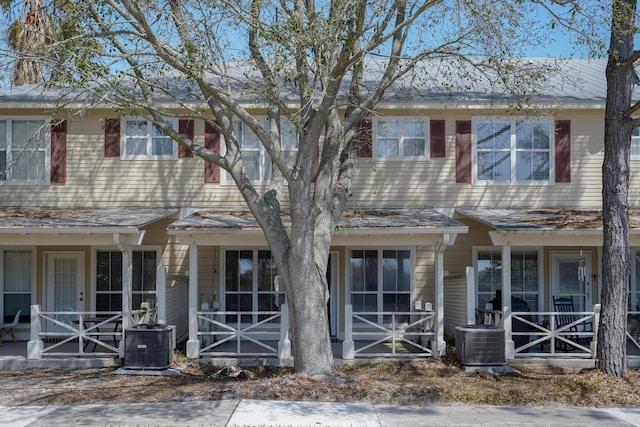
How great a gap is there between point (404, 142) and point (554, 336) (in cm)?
527

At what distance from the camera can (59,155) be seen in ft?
51.3

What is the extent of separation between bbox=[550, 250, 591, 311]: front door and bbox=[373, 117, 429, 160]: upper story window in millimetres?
3873

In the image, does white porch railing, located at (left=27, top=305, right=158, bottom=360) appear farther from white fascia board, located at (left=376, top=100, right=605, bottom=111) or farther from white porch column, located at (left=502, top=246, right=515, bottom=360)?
white porch column, located at (left=502, top=246, right=515, bottom=360)

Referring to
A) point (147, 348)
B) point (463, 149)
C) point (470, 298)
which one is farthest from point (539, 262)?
point (147, 348)

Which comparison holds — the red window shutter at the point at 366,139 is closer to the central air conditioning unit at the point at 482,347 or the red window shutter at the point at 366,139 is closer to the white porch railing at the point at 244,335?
the white porch railing at the point at 244,335

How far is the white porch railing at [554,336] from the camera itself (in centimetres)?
1293

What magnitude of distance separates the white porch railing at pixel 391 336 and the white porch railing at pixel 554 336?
167cm

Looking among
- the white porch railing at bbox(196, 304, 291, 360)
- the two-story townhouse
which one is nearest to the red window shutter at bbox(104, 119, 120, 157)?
the two-story townhouse

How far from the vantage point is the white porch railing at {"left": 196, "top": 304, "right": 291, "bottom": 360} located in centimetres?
1291

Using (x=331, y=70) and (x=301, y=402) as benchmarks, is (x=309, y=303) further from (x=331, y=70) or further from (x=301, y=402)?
(x=331, y=70)

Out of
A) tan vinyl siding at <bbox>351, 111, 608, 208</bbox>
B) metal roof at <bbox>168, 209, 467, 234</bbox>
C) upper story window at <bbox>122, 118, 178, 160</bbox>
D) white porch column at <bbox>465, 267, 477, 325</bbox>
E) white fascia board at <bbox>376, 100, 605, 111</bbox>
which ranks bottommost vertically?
white porch column at <bbox>465, 267, 477, 325</bbox>

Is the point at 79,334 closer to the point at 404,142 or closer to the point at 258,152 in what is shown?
the point at 258,152

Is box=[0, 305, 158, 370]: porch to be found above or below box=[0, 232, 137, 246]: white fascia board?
below

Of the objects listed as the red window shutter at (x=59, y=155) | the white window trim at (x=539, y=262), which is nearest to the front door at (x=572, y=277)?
the white window trim at (x=539, y=262)
